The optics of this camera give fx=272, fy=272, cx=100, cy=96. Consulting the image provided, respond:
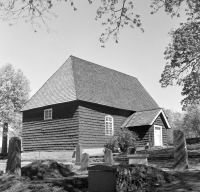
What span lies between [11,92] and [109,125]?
22.0m

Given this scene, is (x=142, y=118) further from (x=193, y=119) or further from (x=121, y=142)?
(x=193, y=119)

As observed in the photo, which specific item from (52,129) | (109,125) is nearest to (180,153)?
(109,125)

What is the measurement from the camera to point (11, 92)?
Result: 1731 inches

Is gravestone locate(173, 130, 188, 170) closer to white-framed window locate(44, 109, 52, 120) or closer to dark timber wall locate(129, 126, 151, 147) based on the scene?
dark timber wall locate(129, 126, 151, 147)

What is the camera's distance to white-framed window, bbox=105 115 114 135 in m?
28.3

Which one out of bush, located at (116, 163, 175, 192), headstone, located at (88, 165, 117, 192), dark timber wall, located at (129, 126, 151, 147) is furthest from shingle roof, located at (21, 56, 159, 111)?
headstone, located at (88, 165, 117, 192)

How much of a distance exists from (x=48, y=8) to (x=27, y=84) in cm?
4001

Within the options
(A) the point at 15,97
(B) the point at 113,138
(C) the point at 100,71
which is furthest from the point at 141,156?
(A) the point at 15,97

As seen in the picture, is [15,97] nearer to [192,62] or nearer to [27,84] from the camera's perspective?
[27,84]

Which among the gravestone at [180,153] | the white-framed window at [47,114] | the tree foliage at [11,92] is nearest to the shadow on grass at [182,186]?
the gravestone at [180,153]

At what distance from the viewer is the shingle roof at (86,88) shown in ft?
86.7

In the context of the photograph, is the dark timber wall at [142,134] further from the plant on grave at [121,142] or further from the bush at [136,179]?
the bush at [136,179]

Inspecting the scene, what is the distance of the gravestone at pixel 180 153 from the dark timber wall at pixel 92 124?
13.7 meters

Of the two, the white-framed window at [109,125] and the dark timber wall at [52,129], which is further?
the white-framed window at [109,125]
